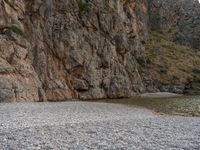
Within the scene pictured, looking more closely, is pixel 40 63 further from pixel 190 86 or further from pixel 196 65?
pixel 196 65

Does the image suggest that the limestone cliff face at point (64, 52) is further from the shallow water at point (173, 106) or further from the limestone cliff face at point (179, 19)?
the limestone cliff face at point (179, 19)

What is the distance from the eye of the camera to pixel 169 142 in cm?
1753

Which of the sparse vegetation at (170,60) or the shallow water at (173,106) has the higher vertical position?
the sparse vegetation at (170,60)

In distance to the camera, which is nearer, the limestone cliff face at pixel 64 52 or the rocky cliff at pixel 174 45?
the limestone cliff face at pixel 64 52

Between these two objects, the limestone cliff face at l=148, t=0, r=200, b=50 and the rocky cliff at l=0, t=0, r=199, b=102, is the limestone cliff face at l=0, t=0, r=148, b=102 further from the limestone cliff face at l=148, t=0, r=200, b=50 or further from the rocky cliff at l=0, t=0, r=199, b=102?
the limestone cliff face at l=148, t=0, r=200, b=50

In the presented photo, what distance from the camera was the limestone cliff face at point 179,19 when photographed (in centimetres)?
12875

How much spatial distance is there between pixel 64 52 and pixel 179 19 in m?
85.8

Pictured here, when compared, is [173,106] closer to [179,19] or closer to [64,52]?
[64,52]

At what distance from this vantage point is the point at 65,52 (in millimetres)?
62688

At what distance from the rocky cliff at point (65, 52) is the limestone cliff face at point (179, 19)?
38.1 meters

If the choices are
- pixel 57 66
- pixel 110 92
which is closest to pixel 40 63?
pixel 57 66

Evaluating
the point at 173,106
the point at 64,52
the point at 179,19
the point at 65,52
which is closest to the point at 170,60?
the point at 179,19

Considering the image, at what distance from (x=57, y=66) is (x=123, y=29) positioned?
30.0 m

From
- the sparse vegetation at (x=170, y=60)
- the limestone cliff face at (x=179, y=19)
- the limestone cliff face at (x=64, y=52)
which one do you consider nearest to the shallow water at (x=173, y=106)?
the limestone cliff face at (x=64, y=52)
